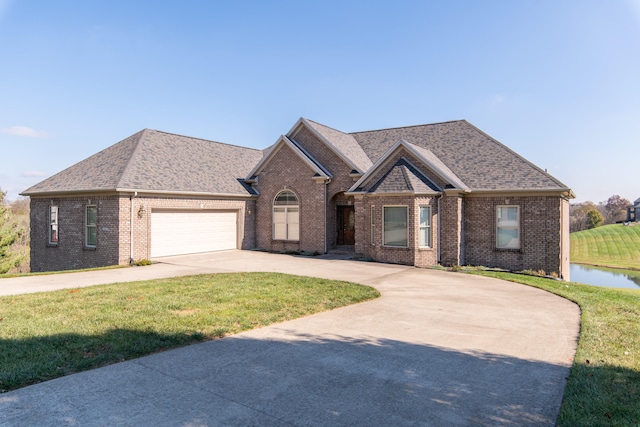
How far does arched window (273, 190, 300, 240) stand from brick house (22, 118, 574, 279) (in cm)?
6

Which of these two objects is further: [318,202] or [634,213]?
[634,213]

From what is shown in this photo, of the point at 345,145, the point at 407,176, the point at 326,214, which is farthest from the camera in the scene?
the point at 345,145

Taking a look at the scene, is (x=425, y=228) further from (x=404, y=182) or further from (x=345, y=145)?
(x=345, y=145)

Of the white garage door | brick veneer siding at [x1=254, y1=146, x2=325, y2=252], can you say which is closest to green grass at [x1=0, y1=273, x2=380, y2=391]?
the white garage door

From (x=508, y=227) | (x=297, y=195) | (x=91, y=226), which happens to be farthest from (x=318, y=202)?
(x=91, y=226)

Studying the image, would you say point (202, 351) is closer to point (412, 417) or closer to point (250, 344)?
point (250, 344)

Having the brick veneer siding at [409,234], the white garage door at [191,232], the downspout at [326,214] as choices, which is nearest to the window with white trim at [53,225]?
the white garage door at [191,232]

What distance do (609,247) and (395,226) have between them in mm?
47930

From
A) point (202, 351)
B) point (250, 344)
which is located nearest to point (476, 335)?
point (250, 344)

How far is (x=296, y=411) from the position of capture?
4.36 metres

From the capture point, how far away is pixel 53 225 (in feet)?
65.1

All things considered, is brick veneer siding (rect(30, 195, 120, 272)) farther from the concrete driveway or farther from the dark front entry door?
the concrete driveway

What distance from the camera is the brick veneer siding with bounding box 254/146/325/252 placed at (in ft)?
69.9

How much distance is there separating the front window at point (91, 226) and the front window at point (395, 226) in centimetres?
1284
